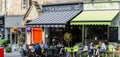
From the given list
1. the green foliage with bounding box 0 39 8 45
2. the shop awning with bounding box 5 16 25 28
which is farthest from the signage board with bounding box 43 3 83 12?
the green foliage with bounding box 0 39 8 45

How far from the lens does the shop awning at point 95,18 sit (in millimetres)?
30312

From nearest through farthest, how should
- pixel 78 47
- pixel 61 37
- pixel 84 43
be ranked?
pixel 78 47 → pixel 84 43 → pixel 61 37

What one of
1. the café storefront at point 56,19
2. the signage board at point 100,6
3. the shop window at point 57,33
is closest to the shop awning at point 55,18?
the café storefront at point 56,19

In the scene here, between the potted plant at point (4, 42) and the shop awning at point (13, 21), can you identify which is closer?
the potted plant at point (4, 42)

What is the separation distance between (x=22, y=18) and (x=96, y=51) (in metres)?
16.4

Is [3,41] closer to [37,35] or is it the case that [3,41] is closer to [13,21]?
[13,21]

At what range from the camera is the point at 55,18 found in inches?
1374

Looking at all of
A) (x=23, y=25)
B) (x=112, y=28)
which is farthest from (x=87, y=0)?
(x=23, y=25)

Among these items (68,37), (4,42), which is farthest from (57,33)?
(4,42)

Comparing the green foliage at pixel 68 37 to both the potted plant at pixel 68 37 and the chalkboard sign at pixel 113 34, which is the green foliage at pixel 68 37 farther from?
the chalkboard sign at pixel 113 34

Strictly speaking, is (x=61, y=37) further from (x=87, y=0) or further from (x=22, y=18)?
(x=22, y=18)

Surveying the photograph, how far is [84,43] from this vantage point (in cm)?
3422

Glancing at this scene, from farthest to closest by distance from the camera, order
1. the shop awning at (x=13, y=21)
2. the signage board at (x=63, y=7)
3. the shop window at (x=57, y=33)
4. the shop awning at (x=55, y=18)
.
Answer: the shop awning at (x=13, y=21) → the shop window at (x=57, y=33) → the signage board at (x=63, y=7) → the shop awning at (x=55, y=18)

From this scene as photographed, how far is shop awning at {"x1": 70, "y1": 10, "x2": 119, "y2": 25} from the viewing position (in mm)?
30312
